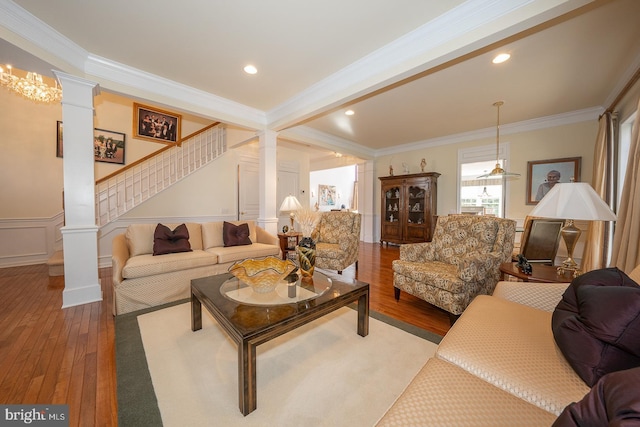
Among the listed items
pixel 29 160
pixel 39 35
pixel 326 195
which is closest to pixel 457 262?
pixel 39 35

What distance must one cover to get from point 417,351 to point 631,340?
121 centimetres

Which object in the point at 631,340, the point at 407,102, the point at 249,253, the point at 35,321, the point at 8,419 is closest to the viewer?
the point at 631,340

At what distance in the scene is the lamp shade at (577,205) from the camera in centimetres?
162

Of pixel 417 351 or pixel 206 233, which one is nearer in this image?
pixel 417 351

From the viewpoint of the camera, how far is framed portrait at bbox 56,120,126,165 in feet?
15.8

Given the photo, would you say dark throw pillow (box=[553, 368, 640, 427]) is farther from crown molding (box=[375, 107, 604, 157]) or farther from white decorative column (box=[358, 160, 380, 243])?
white decorative column (box=[358, 160, 380, 243])

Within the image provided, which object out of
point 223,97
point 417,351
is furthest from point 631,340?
point 223,97

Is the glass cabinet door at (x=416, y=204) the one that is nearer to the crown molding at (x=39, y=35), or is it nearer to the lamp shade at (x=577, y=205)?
the lamp shade at (x=577, y=205)

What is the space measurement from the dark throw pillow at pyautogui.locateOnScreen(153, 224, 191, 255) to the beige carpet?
88 cm

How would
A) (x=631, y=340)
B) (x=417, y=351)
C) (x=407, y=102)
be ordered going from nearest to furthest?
(x=631, y=340)
(x=417, y=351)
(x=407, y=102)

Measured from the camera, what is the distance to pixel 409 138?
557cm

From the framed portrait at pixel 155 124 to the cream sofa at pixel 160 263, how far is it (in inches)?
122

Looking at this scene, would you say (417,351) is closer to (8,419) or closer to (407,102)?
(8,419)

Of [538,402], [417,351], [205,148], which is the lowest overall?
[417,351]
